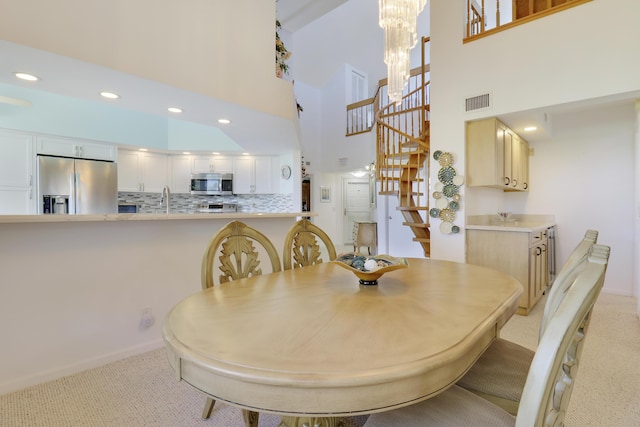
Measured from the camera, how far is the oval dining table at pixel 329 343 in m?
0.70

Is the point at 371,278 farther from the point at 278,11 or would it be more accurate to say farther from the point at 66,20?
the point at 278,11

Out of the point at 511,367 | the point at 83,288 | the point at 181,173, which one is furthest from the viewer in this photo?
the point at 181,173

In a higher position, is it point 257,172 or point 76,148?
point 76,148

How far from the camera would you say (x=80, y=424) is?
5.26 ft

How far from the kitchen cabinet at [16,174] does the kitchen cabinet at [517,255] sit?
18.0ft

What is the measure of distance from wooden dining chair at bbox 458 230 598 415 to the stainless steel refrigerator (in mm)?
5131

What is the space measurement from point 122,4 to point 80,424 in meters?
2.59

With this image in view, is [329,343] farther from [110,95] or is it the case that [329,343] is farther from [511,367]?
[110,95]

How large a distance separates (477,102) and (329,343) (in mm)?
3543

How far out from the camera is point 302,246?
2.18 metres

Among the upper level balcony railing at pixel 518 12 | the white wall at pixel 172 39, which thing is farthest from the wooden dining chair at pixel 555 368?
the upper level balcony railing at pixel 518 12

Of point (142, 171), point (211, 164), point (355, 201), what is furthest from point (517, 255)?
point (355, 201)

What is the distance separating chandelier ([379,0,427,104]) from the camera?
2.81 m

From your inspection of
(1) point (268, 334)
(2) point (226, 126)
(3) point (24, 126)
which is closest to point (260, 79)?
(2) point (226, 126)
